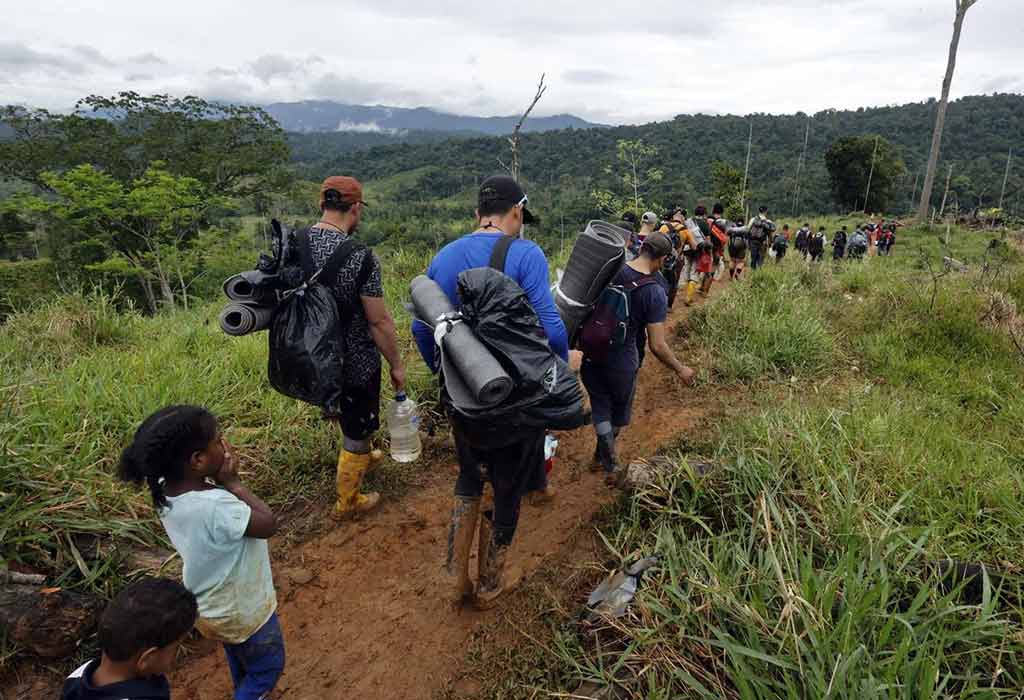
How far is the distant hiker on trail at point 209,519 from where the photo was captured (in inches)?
60.8

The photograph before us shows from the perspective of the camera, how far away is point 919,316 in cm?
580

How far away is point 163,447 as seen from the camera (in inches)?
60.4

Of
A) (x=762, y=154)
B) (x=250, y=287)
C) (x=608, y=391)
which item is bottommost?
(x=608, y=391)

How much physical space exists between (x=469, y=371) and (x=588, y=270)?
1.32 meters

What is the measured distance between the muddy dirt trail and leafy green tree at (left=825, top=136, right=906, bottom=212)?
1363 inches

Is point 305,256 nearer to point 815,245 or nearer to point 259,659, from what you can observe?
point 259,659

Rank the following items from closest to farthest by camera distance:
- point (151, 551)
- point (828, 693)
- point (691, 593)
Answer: point (828, 693) → point (691, 593) → point (151, 551)

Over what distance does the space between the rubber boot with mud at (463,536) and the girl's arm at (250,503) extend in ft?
2.96

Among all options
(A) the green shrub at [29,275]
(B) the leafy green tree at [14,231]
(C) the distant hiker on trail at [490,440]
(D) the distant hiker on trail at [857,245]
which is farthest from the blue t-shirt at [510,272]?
(B) the leafy green tree at [14,231]

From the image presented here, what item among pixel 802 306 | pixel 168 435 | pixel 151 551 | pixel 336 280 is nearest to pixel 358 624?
pixel 151 551

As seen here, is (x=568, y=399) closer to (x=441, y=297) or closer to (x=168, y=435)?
(x=441, y=297)

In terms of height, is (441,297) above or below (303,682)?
above

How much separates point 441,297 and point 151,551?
6.07 ft

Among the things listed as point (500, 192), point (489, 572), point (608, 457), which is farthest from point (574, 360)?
point (608, 457)
